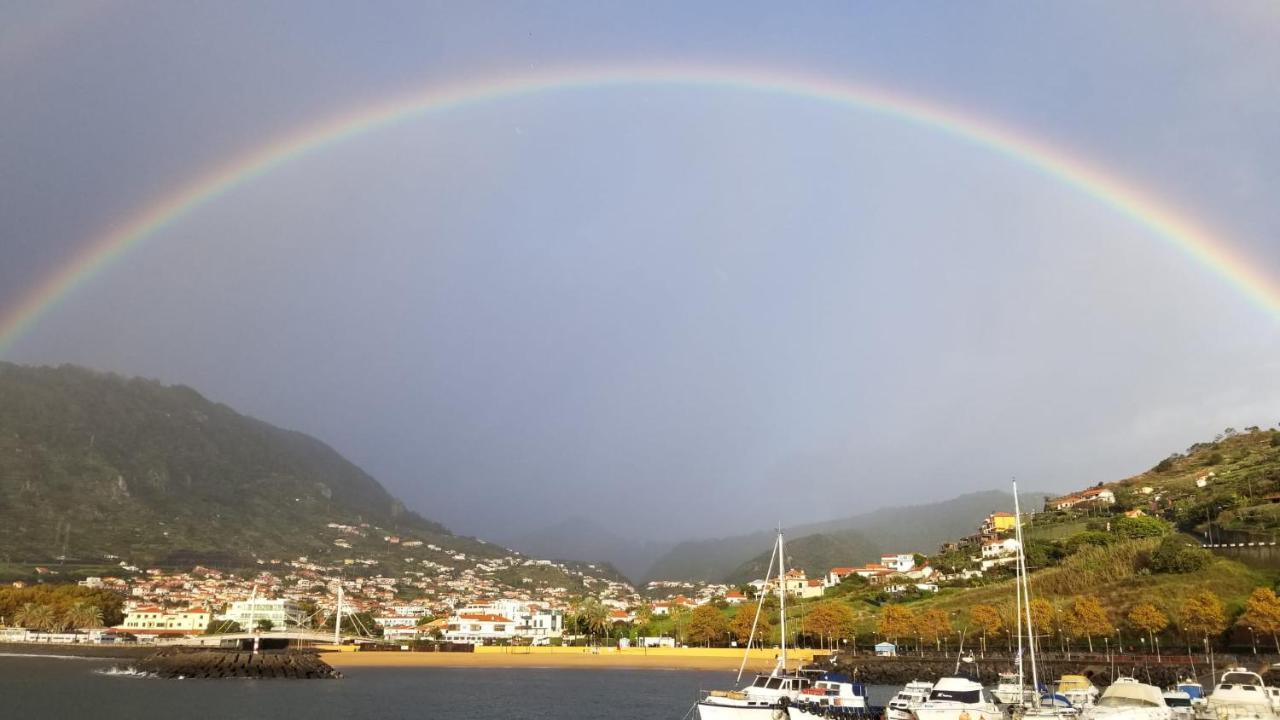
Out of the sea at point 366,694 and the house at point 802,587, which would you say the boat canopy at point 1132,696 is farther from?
the house at point 802,587

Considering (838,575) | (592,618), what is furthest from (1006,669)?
(838,575)

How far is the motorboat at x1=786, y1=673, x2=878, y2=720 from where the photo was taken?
131 feet

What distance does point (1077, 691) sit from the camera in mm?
46281

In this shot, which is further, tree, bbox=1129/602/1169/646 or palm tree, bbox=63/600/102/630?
palm tree, bbox=63/600/102/630

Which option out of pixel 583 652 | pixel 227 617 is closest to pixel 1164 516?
pixel 583 652

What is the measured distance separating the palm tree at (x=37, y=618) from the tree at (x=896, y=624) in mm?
118068

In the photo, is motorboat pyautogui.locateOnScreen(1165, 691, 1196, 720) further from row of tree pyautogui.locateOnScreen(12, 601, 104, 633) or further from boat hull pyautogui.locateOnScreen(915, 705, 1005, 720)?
row of tree pyautogui.locateOnScreen(12, 601, 104, 633)

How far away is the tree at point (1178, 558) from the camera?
91750mm

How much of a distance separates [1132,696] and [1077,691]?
884 centimetres

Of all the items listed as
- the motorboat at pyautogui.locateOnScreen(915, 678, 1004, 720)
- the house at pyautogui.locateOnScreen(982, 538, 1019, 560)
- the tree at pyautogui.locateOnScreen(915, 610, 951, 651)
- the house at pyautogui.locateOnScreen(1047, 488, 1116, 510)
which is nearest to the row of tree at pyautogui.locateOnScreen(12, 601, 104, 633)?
the tree at pyautogui.locateOnScreen(915, 610, 951, 651)

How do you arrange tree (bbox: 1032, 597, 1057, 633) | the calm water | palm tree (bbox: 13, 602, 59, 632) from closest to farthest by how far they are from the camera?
1. the calm water
2. tree (bbox: 1032, 597, 1057, 633)
3. palm tree (bbox: 13, 602, 59, 632)

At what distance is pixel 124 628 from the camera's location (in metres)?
137

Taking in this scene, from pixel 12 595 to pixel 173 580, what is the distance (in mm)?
54761

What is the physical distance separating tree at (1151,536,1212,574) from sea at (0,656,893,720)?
41987 millimetres
